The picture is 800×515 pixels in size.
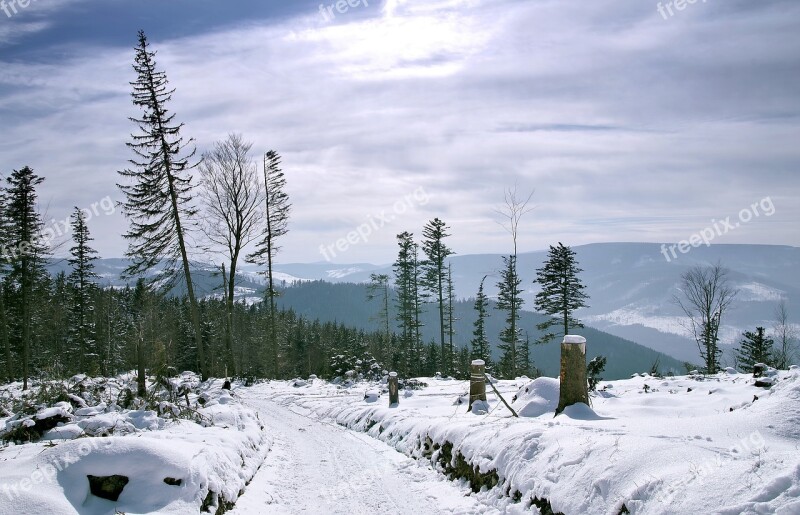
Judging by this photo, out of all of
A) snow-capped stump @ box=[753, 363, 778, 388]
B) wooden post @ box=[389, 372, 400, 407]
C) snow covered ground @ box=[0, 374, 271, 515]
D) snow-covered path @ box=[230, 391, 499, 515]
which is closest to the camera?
snow covered ground @ box=[0, 374, 271, 515]

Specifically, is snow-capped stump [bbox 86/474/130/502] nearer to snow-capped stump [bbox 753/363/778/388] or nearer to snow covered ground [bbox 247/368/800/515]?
snow covered ground [bbox 247/368/800/515]

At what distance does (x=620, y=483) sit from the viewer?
16.1 ft

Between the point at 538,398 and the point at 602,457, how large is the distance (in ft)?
16.4

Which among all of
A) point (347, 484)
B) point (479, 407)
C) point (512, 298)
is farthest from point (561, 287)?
point (347, 484)

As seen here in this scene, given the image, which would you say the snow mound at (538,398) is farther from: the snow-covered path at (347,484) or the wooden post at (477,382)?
the snow-covered path at (347,484)

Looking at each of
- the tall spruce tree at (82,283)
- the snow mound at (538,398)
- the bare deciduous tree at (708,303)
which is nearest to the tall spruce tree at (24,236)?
the tall spruce tree at (82,283)

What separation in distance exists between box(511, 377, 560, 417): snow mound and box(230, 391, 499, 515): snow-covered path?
2596mm

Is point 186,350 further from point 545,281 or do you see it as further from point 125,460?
point 125,460

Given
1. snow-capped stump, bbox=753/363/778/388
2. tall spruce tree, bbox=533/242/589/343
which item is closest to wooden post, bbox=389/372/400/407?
snow-capped stump, bbox=753/363/778/388

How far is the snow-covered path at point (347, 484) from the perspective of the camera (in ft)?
23.5

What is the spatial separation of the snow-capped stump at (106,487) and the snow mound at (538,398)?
7679 millimetres

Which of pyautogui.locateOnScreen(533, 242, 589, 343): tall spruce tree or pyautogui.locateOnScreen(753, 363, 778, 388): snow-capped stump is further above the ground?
pyautogui.locateOnScreen(533, 242, 589, 343): tall spruce tree

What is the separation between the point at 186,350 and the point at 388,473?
4864cm

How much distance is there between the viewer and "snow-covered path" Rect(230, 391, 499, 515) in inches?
282
